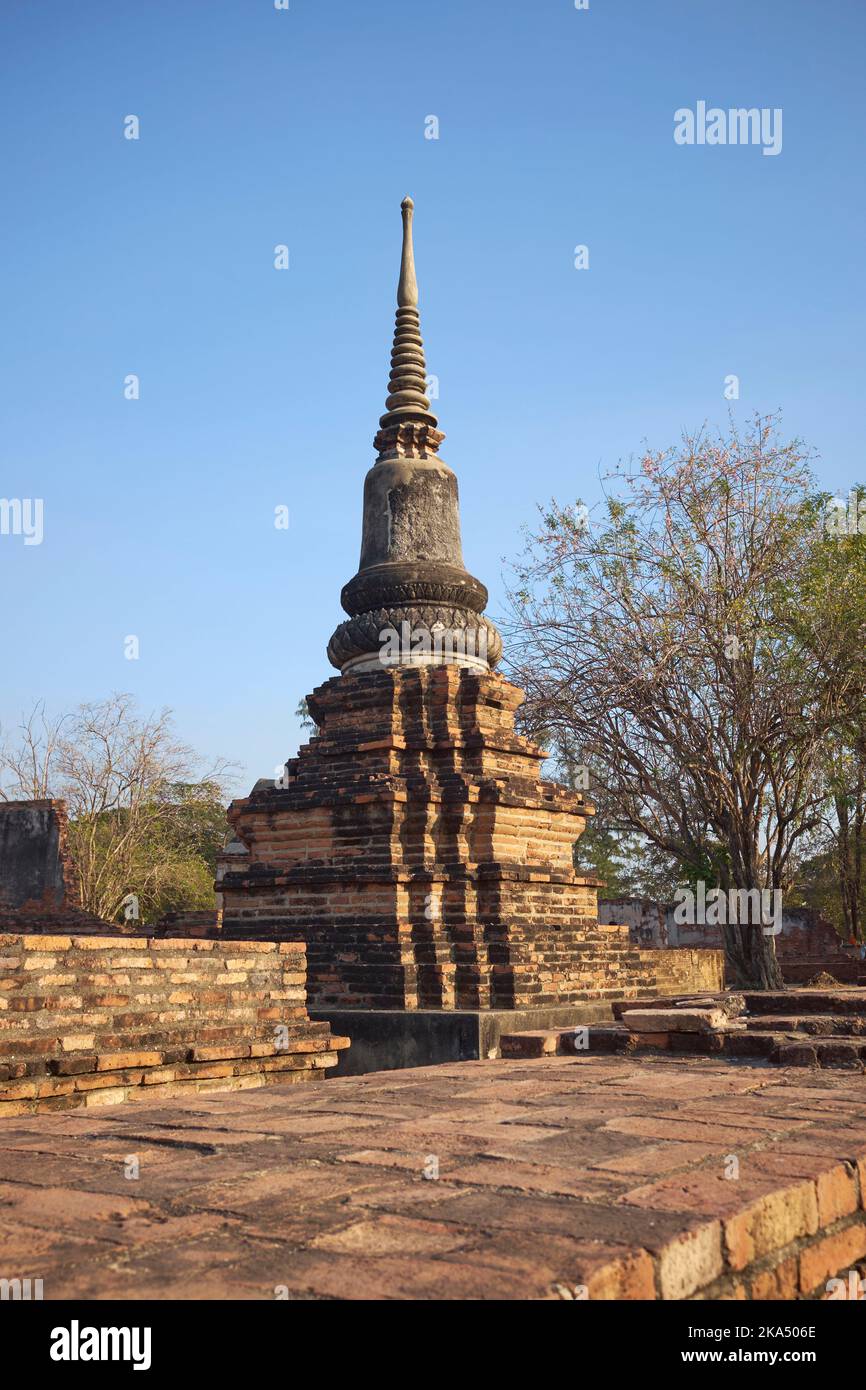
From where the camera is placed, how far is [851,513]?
49.2 ft

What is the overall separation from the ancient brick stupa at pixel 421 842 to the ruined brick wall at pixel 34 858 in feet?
27.0

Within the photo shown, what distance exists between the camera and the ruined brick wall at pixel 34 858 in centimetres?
1745

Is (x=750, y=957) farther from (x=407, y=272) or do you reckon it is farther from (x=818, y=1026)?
(x=407, y=272)

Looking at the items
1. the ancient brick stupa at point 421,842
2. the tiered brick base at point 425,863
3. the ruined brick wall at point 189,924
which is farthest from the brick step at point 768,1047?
the ruined brick wall at point 189,924

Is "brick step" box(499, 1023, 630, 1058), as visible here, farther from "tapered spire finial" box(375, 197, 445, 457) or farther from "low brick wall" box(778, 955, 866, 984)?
"low brick wall" box(778, 955, 866, 984)

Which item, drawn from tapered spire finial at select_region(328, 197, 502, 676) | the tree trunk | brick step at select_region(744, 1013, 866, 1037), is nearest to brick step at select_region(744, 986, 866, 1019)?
brick step at select_region(744, 1013, 866, 1037)

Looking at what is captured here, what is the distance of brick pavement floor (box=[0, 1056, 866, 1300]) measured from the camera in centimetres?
203

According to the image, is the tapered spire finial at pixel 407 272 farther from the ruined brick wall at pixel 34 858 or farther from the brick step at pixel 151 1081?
the ruined brick wall at pixel 34 858

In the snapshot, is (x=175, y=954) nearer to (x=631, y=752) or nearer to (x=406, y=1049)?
(x=406, y=1049)

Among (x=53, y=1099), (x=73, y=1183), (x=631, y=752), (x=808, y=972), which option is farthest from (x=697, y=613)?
(x=73, y=1183)

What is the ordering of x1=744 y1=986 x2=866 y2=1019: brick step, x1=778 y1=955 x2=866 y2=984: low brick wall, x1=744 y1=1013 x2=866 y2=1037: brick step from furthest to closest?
x1=778 y1=955 x2=866 y2=984: low brick wall < x1=744 y1=986 x2=866 y2=1019: brick step < x1=744 y1=1013 x2=866 y2=1037: brick step

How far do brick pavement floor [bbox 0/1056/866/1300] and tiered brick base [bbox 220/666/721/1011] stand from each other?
3.97 metres

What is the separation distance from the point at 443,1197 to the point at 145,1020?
9.93ft

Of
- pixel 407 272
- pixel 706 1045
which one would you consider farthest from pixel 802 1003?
pixel 407 272
